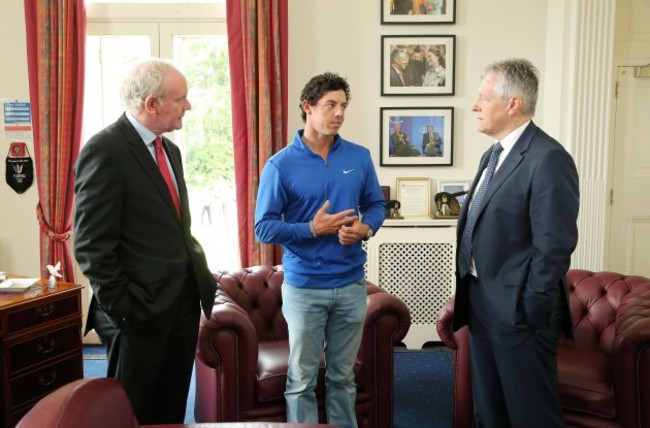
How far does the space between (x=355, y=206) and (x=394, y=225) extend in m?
1.74

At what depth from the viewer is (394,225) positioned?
13.1ft

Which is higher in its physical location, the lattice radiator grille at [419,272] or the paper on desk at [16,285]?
the paper on desk at [16,285]

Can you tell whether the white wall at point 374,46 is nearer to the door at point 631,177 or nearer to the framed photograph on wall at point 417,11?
the framed photograph on wall at point 417,11

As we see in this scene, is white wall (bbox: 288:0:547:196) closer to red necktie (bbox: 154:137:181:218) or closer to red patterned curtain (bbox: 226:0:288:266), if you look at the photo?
red patterned curtain (bbox: 226:0:288:266)

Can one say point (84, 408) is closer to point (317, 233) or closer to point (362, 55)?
point (317, 233)

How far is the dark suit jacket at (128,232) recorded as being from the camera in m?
1.71

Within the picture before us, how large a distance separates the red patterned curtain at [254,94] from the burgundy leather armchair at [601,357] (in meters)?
1.75

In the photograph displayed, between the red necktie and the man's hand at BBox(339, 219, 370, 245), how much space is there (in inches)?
24.0

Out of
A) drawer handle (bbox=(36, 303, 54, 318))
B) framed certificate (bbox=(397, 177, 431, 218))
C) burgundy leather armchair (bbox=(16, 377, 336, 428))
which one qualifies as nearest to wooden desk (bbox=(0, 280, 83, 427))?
drawer handle (bbox=(36, 303, 54, 318))

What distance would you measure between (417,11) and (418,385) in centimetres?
261

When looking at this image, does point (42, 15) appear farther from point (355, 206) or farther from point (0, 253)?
point (355, 206)

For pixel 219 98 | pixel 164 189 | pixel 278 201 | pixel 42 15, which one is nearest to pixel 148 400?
pixel 164 189

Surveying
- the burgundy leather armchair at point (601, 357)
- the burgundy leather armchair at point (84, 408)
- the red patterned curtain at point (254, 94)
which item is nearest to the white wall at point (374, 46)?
the red patterned curtain at point (254, 94)

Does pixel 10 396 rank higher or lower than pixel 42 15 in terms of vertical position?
lower
